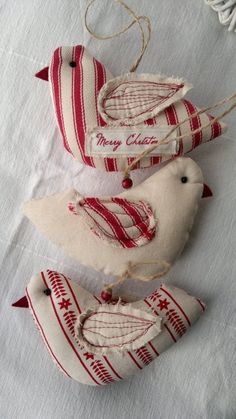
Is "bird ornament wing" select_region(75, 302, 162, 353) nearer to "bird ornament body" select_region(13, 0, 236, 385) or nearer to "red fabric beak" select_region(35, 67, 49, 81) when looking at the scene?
"bird ornament body" select_region(13, 0, 236, 385)

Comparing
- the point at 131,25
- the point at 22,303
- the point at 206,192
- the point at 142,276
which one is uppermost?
the point at 131,25

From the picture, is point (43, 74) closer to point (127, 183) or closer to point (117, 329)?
point (127, 183)

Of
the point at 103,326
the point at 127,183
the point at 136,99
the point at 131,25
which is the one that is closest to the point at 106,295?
the point at 103,326

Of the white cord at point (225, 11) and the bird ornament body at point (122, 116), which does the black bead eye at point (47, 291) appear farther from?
the white cord at point (225, 11)

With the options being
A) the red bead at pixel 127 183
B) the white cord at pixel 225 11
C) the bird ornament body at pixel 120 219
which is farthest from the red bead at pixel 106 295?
the white cord at pixel 225 11

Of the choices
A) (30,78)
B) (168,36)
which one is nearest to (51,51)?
(30,78)

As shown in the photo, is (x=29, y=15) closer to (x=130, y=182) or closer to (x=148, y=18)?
(x=148, y=18)

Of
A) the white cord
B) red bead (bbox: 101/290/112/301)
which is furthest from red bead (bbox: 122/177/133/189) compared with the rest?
the white cord
